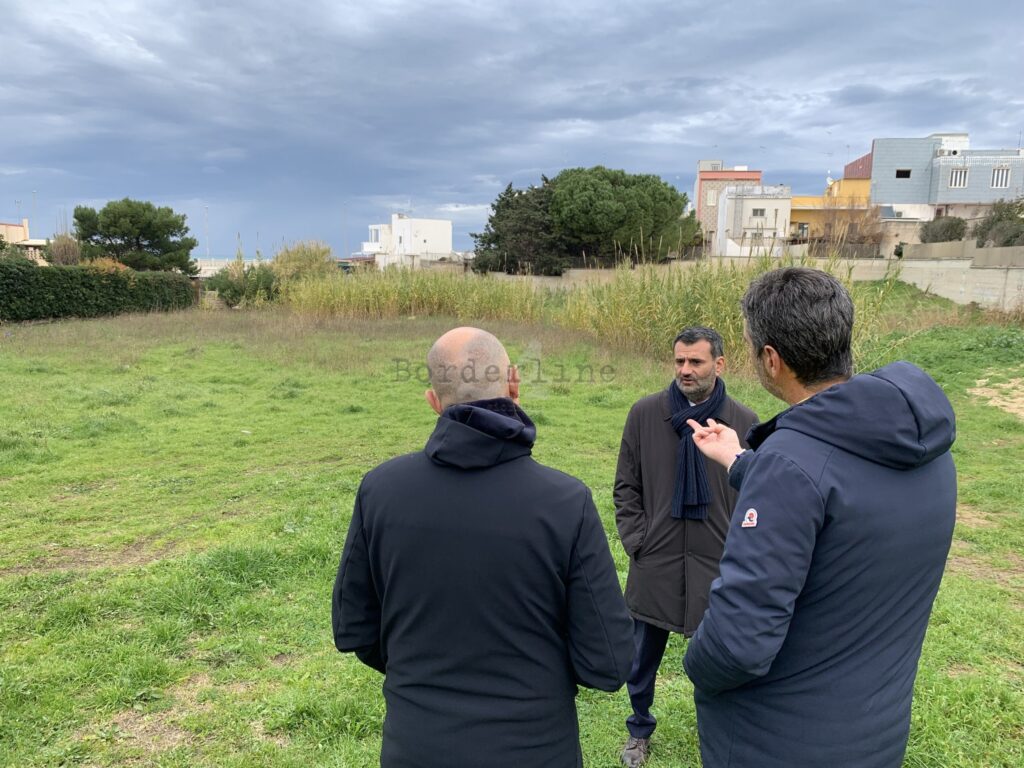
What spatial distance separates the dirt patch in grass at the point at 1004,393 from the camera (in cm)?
945

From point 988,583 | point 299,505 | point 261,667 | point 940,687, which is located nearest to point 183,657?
point 261,667

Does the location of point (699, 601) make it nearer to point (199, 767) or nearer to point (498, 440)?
point (498, 440)

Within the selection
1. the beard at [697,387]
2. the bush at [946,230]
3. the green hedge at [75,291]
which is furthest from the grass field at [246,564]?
the bush at [946,230]

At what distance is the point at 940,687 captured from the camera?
2887 mm

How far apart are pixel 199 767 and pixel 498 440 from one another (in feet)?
6.77

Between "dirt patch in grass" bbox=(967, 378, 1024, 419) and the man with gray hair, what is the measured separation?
991cm

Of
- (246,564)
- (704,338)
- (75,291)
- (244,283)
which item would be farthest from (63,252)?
(704,338)

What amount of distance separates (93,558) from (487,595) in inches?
159

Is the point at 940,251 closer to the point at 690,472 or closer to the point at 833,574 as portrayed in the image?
the point at 690,472

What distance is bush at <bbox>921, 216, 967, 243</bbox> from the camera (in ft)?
110

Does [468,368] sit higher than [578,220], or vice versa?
[578,220]

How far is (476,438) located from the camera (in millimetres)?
1351

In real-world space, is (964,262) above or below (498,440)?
above

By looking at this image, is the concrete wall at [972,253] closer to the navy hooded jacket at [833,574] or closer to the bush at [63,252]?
the navy hooded jacket at [833,574]
